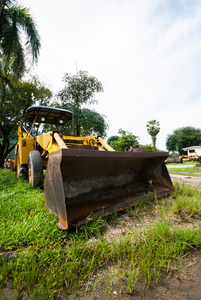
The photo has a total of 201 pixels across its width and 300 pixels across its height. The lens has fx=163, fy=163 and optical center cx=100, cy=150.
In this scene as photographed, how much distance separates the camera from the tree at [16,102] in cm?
1289

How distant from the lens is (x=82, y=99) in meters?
13.4

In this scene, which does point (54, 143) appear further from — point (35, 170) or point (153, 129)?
A: point (153, 129)

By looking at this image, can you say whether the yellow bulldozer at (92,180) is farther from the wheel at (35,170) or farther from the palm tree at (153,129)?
the palm tree at (153,129)

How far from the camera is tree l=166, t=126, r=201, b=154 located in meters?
42.6

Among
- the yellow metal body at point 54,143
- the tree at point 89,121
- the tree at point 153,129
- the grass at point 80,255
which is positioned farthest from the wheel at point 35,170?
the tree at point 153,129

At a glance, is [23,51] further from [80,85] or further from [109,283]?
[109,283]

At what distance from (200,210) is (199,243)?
773 millimetres

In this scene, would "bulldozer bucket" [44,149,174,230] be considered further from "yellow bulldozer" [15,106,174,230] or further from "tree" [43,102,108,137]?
"tree" [43,102,108,137]

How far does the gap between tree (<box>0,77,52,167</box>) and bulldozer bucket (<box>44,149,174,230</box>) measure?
12.5m

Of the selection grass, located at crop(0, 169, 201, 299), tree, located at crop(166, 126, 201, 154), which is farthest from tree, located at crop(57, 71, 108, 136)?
tree, located at crop(166, 126, 201, 154)

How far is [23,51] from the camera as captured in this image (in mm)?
10172

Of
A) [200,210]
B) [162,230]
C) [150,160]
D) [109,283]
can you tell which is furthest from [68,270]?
[150,160]

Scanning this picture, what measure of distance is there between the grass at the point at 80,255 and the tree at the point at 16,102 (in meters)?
12.9

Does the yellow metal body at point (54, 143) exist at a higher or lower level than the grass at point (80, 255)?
higher
